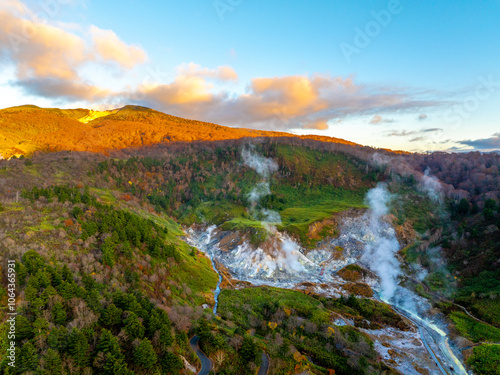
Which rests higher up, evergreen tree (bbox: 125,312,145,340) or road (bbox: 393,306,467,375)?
evergreen tree (bbox: 125,312,145,340)

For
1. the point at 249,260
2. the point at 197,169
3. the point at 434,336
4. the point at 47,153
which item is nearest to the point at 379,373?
the point at 434,336

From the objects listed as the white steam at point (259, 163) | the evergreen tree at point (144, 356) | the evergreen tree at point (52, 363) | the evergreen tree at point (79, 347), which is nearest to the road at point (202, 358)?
the evergreen tree at point (144, 356)

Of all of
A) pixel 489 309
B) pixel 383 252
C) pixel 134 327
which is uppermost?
pixel 134 327

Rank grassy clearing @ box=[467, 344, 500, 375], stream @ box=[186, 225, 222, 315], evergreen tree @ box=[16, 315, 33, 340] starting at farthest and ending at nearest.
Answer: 1. stream @ box=[186, 225, 222, 315]
2. grassy clearing @ box=[467, 344, 500, 375]
3. evergreen tree @ box=[16, 315, 33, 340]

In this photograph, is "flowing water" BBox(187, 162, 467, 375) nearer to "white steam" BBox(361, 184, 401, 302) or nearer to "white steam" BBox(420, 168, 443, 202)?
"white steam" BBox(361, 184, 401, 302)

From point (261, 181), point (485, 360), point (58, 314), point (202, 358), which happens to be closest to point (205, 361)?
point (202, 358)

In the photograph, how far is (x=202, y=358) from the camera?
46.8 m

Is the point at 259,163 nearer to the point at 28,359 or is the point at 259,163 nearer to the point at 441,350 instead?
the point at 441,350

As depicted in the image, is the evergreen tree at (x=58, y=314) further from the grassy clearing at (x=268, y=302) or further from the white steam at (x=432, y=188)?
the white steam at (x=432, y=188)

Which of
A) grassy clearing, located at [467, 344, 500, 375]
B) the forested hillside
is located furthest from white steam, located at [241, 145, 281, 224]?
grassy clearing, located at [467, 344, 500, 375]

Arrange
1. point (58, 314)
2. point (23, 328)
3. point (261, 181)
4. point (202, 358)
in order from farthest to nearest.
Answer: point (261, 181) < point (202, 358) < point (58, 314) < point (23, 328)

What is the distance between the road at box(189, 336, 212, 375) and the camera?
1722 inches

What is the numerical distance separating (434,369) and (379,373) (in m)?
12.7

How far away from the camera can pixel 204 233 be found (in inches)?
4875
